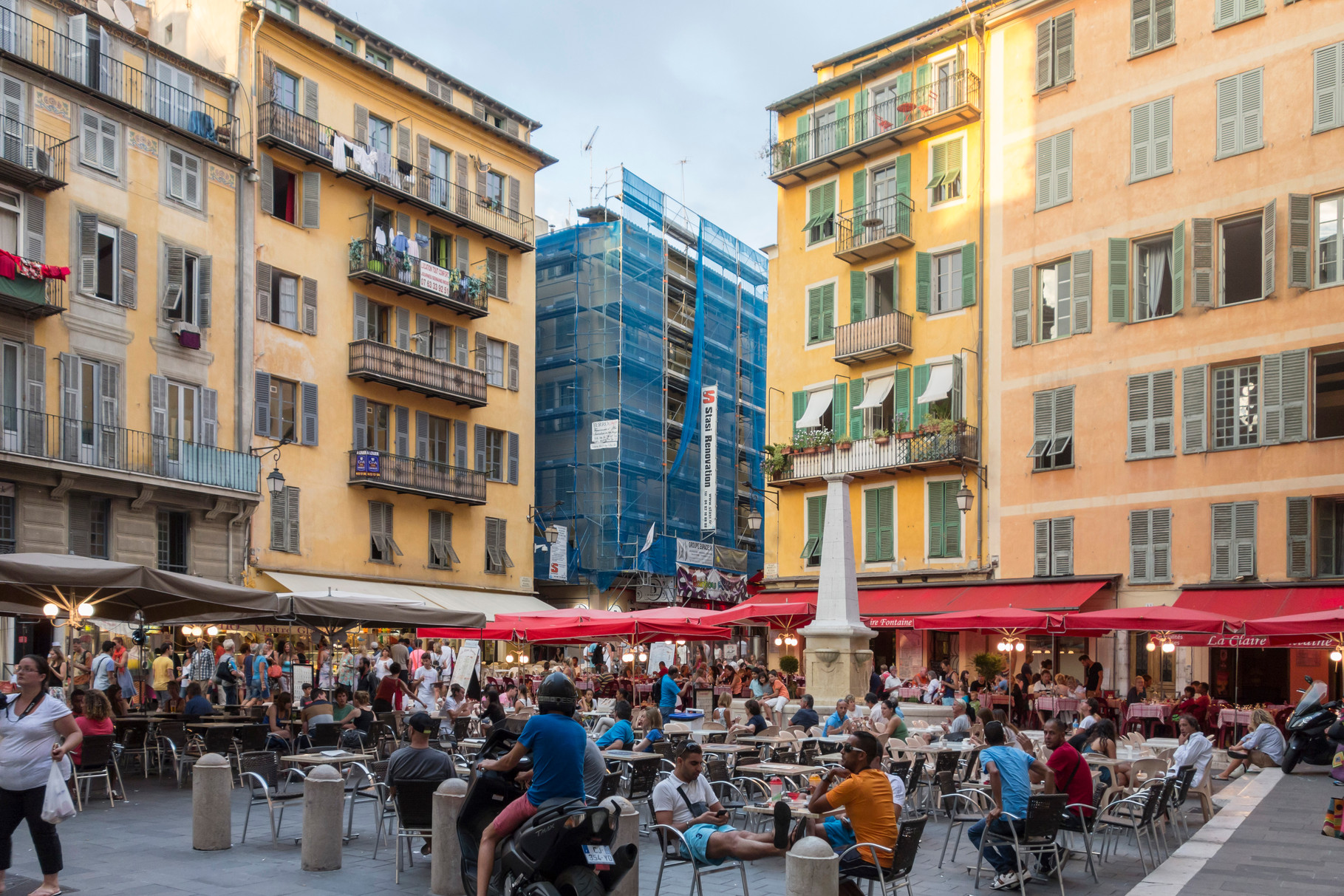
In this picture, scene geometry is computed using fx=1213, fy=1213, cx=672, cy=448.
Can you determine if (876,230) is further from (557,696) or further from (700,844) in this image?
(557,696)

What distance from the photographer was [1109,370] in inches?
1082

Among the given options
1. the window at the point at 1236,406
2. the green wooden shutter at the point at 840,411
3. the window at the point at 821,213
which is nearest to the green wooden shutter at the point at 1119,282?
the window at the point at 1236,406

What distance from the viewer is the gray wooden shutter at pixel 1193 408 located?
25688 mm

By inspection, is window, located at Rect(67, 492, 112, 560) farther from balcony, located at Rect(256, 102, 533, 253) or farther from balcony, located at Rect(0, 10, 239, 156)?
balcony, located at Rect(256, 102, 533, 253)

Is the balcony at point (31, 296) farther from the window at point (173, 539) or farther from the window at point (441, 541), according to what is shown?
the window at point (441, 541)

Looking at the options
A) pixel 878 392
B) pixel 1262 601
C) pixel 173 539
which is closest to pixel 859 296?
pixel 878 392

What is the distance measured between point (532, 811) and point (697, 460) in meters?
38.7

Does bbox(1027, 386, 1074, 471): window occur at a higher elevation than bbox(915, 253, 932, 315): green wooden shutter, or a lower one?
lower

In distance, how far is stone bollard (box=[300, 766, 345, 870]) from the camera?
9930 mm

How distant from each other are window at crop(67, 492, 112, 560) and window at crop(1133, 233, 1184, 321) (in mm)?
22950

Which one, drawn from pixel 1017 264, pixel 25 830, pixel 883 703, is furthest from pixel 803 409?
pixel 25 830

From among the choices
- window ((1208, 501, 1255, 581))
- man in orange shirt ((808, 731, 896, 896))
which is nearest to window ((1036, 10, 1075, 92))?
window ((1208, 501, 1255, 581))

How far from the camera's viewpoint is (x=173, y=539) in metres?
27.5

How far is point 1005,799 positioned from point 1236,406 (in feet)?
62.0
